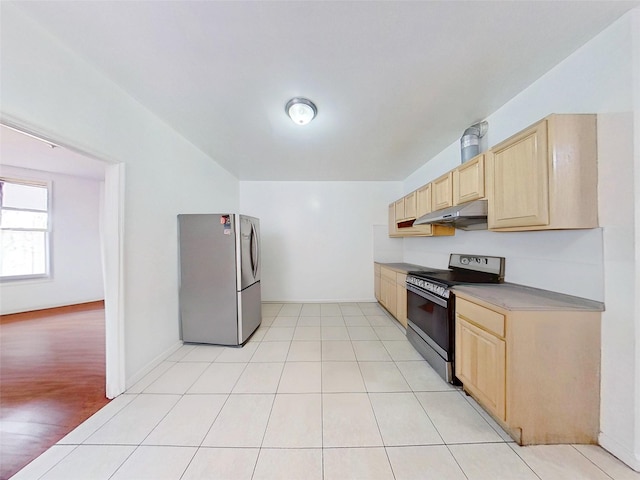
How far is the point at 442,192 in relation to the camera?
2.49 metres

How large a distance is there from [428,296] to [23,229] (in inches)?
277

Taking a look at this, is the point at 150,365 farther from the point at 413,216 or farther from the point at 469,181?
the point at 413,216

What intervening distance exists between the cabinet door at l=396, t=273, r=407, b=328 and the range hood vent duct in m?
1.61

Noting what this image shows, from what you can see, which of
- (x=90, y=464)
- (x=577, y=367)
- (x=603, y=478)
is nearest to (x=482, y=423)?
(x=603, y=478)

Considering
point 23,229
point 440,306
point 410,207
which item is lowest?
point 440,306

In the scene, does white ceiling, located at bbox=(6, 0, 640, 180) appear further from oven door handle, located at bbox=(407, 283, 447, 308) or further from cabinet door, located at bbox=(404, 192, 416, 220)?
oven door handle, located at bbox=(407, 283, 447, 308)

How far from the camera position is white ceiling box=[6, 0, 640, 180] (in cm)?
116

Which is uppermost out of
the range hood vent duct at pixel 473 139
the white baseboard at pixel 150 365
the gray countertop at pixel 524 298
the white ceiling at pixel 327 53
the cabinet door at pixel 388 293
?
the white ceiling at pixel 327 53

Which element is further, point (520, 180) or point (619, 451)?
point (520, 180)

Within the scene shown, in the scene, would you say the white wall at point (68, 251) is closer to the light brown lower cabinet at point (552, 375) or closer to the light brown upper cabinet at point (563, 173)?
the light brown lower cabinet at point (552, 375)

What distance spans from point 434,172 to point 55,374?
5096mm

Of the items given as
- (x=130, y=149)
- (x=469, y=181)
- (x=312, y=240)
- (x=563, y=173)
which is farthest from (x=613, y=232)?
(x=312, y=240)

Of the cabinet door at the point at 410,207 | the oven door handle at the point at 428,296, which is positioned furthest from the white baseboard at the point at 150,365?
the cabinet door at the point at 410,207

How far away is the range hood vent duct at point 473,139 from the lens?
7.09 ft
